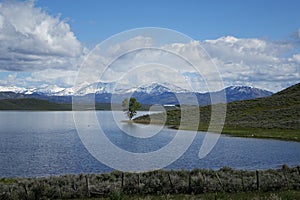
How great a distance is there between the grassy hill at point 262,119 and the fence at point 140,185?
42513 millimetres

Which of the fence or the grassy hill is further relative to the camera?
the grassy hill

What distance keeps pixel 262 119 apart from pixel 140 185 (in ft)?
278

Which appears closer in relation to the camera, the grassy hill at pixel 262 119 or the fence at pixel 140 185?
the fence at pixel 140 185

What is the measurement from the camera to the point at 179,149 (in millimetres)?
54375

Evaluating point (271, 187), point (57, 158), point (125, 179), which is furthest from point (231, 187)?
point (57, 158)

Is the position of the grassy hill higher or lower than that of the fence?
higher

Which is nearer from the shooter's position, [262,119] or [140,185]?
[140,185]

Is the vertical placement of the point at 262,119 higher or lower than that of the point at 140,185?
higher

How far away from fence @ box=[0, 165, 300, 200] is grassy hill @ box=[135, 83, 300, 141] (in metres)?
42.5

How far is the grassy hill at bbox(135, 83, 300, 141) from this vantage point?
7825cm

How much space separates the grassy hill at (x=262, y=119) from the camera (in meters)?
78.2

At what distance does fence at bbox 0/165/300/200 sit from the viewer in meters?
23.5

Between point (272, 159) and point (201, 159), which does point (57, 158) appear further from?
point (272, 159)

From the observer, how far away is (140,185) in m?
24.6
